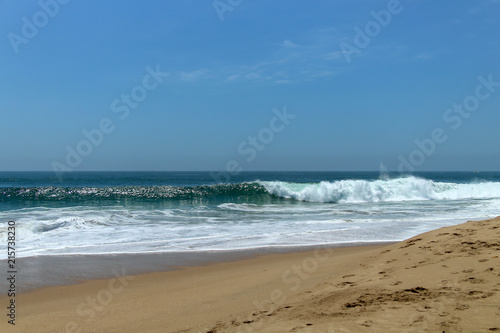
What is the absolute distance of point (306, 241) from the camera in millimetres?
10398

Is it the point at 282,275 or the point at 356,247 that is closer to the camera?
the point at 282,275

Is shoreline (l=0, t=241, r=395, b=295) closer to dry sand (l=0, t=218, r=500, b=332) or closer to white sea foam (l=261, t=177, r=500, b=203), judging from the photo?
dry sand (l=0, t=218, r=500, b=332)

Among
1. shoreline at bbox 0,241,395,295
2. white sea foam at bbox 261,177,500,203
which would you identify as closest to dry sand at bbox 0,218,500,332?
shoreline at bbox 0,241,395,295

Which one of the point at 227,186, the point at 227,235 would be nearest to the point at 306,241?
the point at 227,235

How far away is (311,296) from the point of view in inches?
186

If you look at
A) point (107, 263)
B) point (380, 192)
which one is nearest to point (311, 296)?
point (107, 263)

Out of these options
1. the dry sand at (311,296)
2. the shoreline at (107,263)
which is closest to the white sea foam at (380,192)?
the shoreline at (107,263)

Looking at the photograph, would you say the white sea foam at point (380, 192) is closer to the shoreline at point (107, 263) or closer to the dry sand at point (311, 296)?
the shoreline at point (107, 263)

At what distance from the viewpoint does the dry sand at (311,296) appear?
143 inches

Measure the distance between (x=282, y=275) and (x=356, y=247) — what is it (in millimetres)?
3698

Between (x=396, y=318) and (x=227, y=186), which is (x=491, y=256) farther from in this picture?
(x=227, y=186)

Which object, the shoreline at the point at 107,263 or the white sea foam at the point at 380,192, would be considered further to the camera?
the white sea foam at the point at 380,192

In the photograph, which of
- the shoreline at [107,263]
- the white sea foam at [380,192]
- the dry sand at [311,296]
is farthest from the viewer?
the white sea foam at [380,192]

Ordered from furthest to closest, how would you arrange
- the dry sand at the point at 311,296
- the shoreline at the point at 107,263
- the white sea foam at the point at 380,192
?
the white sea foam at the point at 380,192
the shoreline at the point at 107,263
the dry sand at the point at 311,296
